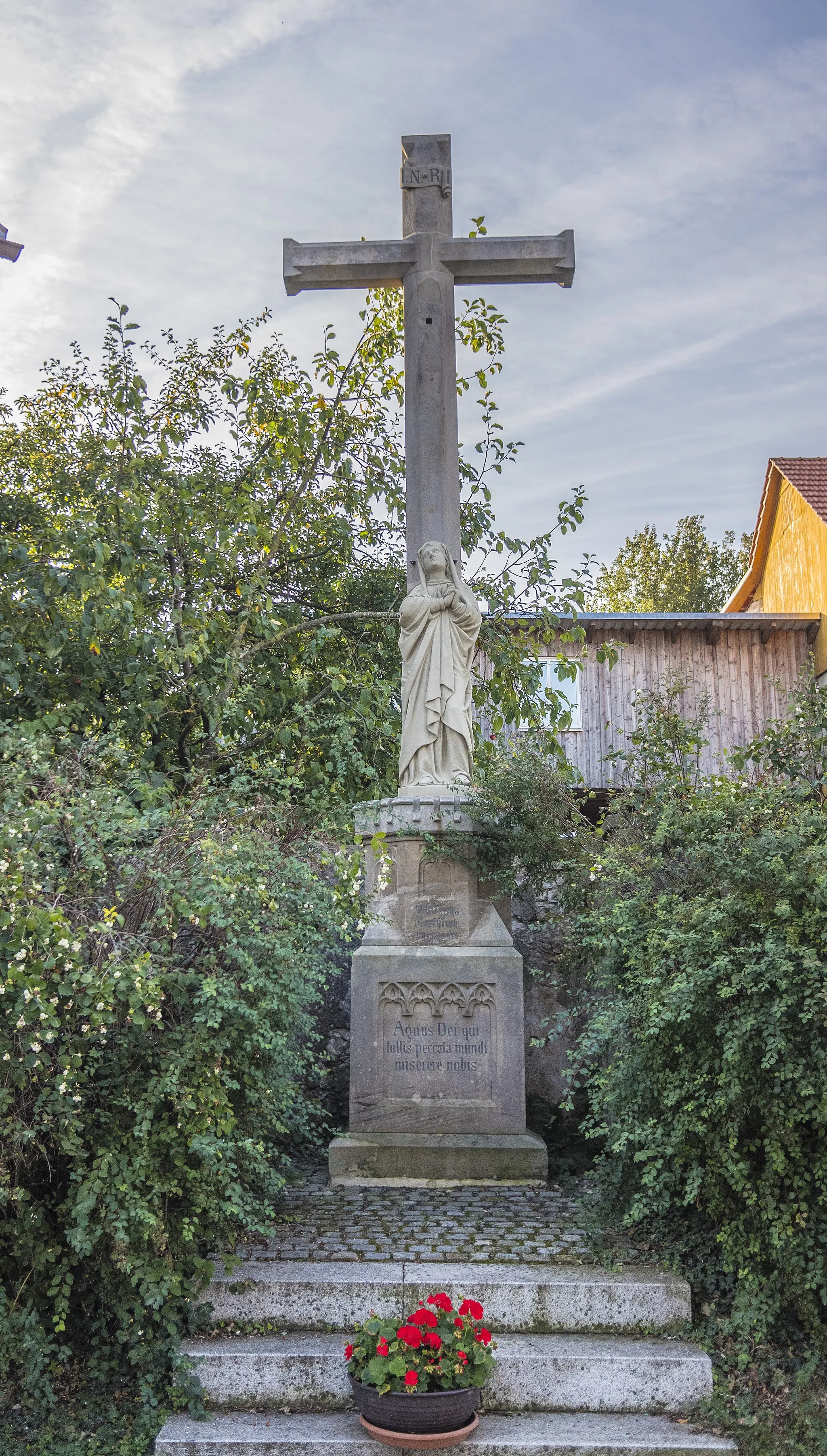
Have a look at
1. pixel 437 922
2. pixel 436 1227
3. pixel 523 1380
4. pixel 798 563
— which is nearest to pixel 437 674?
pixel 437 922

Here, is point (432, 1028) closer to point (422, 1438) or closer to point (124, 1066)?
point (124, 1066)

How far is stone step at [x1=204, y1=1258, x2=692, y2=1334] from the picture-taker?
13.3 feet

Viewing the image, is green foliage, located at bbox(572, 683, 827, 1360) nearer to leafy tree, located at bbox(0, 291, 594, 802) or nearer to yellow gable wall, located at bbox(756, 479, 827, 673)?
leafy tree, located at bbox(0, 291, 594, 802)

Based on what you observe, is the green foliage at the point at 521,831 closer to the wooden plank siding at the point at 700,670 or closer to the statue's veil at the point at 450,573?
the statue's veil at the point at 450,573

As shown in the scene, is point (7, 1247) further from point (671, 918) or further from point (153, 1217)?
point (671, 918)

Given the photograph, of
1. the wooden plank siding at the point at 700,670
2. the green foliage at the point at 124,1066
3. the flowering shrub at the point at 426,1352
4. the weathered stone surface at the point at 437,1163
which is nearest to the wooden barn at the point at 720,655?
the wooden plank siding at the point at 700,670

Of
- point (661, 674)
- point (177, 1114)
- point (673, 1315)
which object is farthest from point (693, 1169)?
point (661, 674)

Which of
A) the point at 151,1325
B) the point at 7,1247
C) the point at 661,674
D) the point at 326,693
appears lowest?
the point at 151,1325

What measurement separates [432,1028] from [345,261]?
4.81 metres

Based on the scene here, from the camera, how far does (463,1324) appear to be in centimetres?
357

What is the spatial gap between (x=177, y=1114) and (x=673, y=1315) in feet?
6.52

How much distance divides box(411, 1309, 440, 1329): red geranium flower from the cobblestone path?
83 cm

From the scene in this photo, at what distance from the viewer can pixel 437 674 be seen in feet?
21.2

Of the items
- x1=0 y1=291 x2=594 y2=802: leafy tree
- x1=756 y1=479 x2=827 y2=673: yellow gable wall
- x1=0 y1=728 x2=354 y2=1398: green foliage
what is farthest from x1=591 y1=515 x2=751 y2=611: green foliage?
x1=0 y1=728 x2=354 y2=1398: green foliage
